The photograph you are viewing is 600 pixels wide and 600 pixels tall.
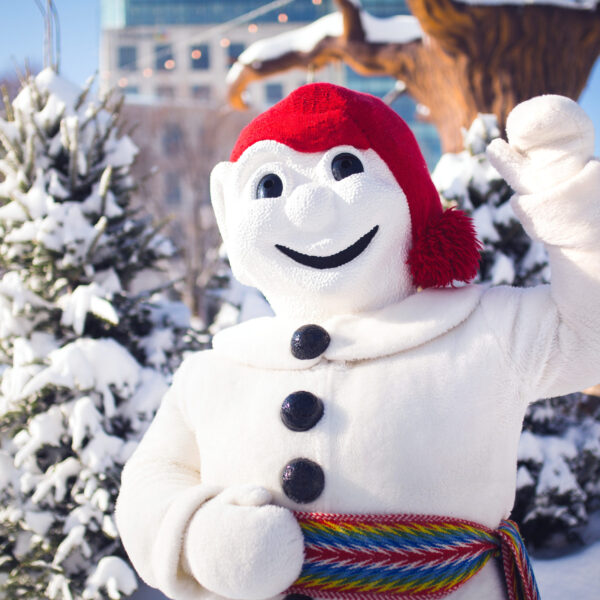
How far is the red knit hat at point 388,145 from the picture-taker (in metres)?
1.62

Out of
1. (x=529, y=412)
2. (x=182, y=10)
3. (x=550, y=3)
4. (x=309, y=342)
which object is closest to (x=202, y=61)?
(x=182, y=10)

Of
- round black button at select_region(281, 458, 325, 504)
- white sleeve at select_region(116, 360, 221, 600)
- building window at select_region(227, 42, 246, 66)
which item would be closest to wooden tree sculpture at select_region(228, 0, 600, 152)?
white sleeve at select_region(116, 360, 221, 600)

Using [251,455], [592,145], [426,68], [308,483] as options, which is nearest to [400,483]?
[308,483]

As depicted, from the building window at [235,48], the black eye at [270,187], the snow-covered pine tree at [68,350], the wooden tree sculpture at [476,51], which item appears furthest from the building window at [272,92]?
the black eye at [270,187]

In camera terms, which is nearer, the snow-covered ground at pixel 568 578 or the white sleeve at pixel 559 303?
the white sleeve at pixel 559 303

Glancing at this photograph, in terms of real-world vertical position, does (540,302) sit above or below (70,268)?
above

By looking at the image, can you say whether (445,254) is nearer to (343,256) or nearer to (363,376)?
(343,256)

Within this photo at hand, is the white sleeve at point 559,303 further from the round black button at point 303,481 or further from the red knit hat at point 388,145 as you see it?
the round black button at point 303,481

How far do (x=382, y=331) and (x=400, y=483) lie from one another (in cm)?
38

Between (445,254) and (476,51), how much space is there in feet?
14.1

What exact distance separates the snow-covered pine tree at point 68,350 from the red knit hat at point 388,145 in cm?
173

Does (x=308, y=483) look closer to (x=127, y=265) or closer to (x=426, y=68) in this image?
(x=127, y=265)

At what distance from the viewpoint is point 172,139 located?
615 inches

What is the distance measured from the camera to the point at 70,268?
329 cm
